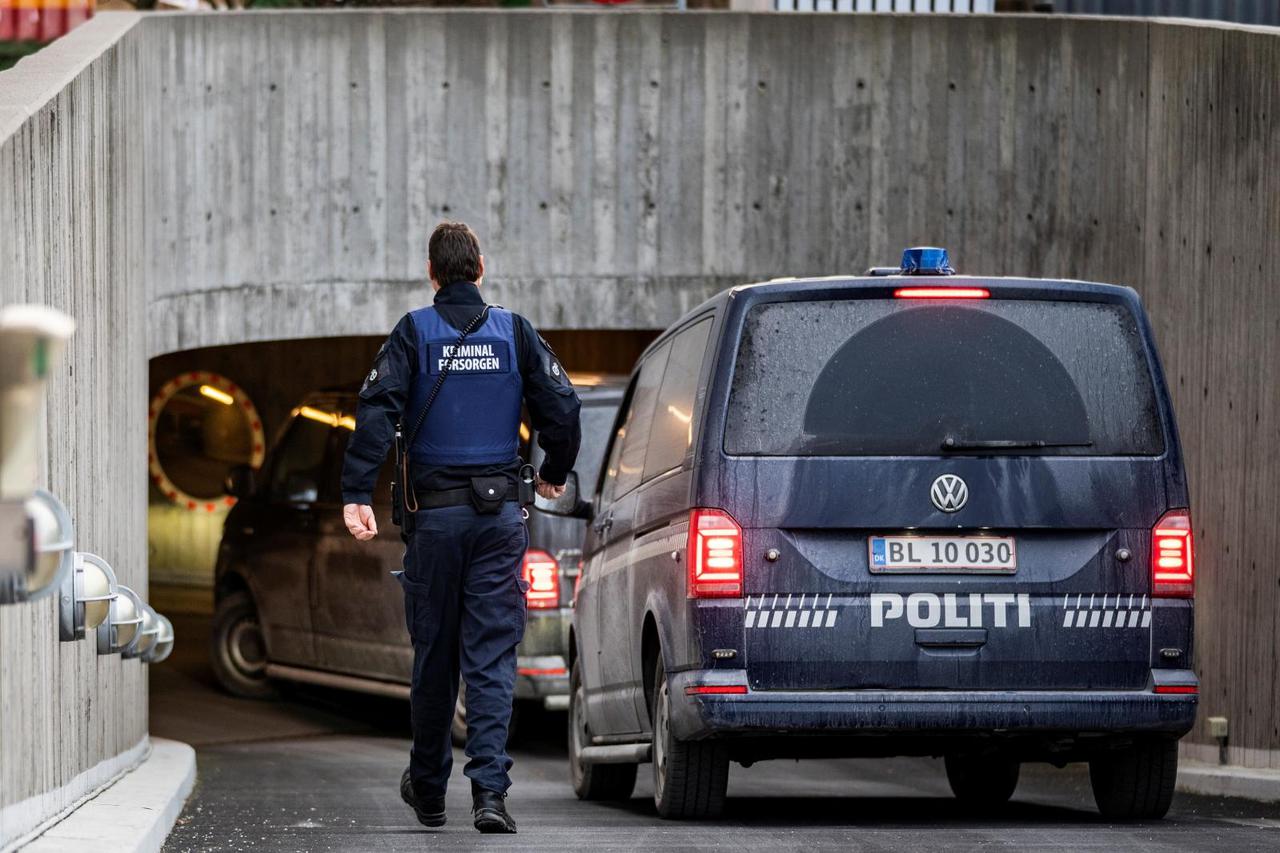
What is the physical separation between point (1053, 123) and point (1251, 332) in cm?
461

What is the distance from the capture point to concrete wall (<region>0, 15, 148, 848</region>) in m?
6.51

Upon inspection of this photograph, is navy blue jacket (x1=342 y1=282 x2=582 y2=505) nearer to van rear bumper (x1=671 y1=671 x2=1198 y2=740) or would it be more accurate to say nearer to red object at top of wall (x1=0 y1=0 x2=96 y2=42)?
van rear bumper (x1=671 y1=671 x2=1198 y2=740)

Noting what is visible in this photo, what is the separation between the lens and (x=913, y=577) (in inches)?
300

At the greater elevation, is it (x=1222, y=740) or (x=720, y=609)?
(x=720, y=609)

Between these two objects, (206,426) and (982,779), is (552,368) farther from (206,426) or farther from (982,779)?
(206,426)

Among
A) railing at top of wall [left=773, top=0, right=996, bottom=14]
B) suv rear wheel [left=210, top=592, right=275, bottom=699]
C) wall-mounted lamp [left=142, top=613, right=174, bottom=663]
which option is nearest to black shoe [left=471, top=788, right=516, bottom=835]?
wall-mounted lamp [left=142, top=613, right=174, bottom=663]

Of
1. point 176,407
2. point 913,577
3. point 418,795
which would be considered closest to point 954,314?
point 913,577

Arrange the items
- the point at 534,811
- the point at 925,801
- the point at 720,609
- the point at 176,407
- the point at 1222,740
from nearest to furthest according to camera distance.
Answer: the point at 720,609 → the point at 534,811 → the point at 925,801 → the point at 1222,740 → the point at 176,407

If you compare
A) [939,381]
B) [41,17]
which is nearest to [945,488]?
[939,381]

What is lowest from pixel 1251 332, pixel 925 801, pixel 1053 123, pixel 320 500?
pixel 925 801

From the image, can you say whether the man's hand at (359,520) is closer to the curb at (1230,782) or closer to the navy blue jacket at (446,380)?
the navy blue jacket at (446,380)

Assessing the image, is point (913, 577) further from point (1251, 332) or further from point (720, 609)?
point (1251, 332)

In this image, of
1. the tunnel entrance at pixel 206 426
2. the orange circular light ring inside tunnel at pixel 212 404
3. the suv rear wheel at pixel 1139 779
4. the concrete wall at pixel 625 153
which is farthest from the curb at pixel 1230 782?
the orange circular light ring inside tunnel at pixel 212 404

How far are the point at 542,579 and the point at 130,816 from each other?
18.2 ft
